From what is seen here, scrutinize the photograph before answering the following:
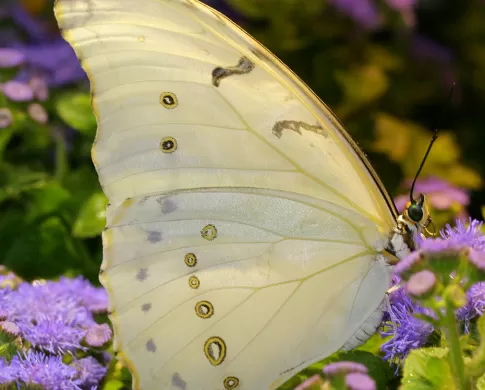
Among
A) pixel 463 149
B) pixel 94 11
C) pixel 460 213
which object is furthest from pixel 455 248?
pixel 463 149

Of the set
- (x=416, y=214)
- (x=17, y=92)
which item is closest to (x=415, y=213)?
(x=416, y=214)

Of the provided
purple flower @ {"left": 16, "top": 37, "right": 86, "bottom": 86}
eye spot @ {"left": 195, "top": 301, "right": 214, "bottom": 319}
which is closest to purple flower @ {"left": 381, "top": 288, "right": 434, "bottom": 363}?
eye spot @ {"left": 195, "top": 301, "right": 214, "bottom": 319}

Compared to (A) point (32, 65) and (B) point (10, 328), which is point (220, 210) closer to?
(B) point (10, 328)

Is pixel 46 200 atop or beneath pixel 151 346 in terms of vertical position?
beneath

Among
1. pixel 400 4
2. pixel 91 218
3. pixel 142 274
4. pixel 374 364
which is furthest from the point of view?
pixel 400 4

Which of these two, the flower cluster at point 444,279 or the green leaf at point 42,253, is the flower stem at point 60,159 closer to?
the green leaf at point 42,253

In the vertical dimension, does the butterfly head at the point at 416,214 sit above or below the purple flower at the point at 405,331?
above

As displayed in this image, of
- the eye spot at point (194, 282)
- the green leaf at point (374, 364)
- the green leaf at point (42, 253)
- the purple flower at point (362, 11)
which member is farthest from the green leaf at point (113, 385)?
the purple flower at point (362, 11)

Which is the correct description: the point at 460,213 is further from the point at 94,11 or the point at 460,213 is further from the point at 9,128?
the point at 9,128
